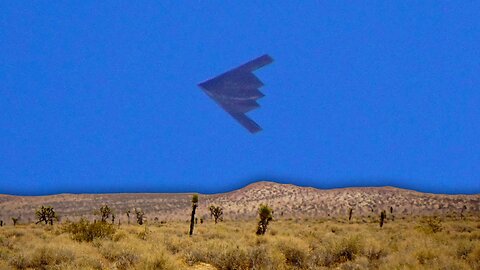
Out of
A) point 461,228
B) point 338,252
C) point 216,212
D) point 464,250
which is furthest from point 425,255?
point 216,212

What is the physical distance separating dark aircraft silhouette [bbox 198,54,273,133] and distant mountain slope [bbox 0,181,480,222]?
51.2 meters

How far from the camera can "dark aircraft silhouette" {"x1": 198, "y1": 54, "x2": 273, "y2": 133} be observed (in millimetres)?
8828

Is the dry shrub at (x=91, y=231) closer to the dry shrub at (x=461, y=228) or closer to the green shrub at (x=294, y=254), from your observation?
the green shrub at (x=294, y=254)

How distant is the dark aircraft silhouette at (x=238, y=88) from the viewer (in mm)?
8828

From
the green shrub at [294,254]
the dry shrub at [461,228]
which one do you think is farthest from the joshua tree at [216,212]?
the green shrub at [294,254]

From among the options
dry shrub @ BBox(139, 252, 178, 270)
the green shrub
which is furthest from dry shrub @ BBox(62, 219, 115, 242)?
the green shrub

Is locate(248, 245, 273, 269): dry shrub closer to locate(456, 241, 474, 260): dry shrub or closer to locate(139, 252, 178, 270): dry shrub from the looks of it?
locate(139, 252, 178, 270): dry shrub

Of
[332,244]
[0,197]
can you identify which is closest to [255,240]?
[332,244]

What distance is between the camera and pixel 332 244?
16953mm

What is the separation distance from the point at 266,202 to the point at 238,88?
6832cm

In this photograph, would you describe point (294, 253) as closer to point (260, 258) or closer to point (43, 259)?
point (260, 258)

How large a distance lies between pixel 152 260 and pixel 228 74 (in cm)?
660

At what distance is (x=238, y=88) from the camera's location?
891cm

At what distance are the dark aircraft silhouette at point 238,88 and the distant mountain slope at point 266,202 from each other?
51.2m
